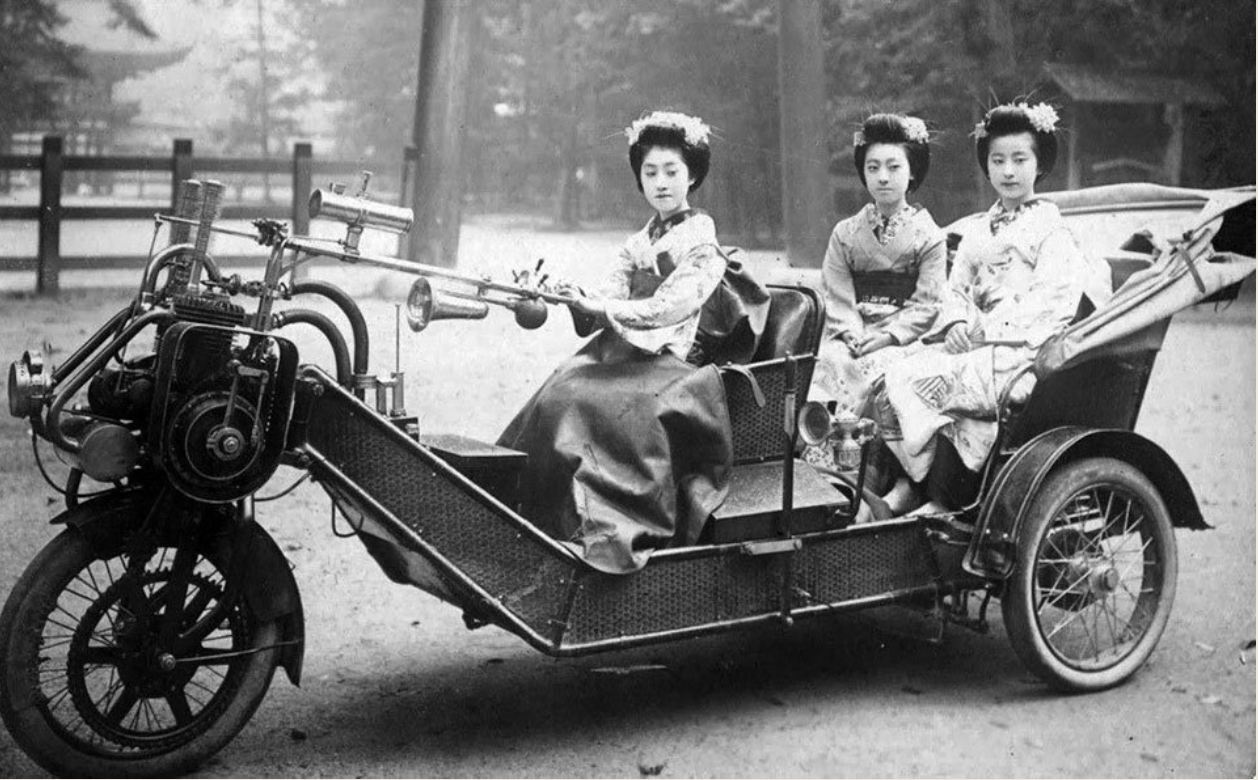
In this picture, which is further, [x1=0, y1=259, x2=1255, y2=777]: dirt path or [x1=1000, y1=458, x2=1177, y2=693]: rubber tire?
[x1=1000, y1=458, x2=1177, y2=693]: rubber tire

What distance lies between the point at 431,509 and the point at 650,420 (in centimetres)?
57

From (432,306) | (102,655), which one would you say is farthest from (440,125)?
(102,655)

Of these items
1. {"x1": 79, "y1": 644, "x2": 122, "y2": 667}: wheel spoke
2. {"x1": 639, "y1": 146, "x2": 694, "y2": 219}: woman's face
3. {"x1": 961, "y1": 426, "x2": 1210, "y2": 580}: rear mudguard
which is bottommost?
{"x1": 79, "y1": 644, "x2": 122, "y2": 667}: wheel spoke

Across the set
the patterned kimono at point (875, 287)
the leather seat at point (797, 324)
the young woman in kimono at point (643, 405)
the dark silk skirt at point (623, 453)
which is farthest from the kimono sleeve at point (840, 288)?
the dark silk skirt at point (623, 453)

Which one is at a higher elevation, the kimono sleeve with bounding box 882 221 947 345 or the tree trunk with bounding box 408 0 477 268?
the tree trunk with bounding box 408 0 477 268

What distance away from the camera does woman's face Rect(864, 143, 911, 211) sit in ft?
12.4

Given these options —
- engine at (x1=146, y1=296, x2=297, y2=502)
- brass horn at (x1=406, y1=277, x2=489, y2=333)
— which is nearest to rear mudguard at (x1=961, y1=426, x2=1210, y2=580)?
brass horn at (x1=406, y1=277, x2=489, y2=333)

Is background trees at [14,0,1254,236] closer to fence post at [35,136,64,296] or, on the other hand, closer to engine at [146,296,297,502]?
fence post at [35,136,64,296]

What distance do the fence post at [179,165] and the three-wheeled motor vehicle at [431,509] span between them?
2.37 m

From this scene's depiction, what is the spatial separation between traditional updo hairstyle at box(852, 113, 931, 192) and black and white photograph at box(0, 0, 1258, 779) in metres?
0.01

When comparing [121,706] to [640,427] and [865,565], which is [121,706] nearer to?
[640,427]

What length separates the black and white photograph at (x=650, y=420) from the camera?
2.69 meters

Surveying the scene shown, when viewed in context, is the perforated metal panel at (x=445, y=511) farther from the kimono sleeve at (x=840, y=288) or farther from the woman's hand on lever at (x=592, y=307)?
the kimono sleeve at (x=840, y=288)

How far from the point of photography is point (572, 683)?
3439 millimetres
